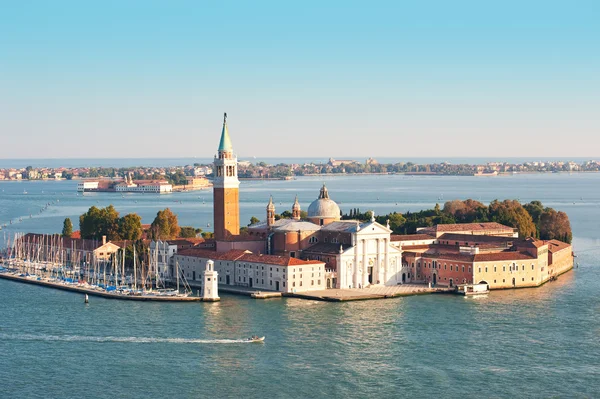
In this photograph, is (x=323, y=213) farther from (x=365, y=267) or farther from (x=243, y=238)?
(x=365, y=267)

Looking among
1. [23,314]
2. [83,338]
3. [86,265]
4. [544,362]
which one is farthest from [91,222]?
[544,362]

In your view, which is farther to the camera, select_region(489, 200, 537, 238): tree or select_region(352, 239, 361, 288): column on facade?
select_region(489, 200, 537, 238): tree

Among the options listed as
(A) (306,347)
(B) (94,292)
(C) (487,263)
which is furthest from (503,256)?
(B) (94,292)

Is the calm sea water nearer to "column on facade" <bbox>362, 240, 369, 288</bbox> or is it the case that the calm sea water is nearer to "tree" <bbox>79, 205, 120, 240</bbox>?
"column on facade" <bbox>362, 240, 369, 288</bbox>

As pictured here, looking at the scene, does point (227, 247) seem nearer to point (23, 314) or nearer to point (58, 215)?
point (23, 314)

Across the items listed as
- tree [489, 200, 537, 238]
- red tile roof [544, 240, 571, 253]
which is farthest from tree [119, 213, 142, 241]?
red tile roof [544, 240, 571, 253]
